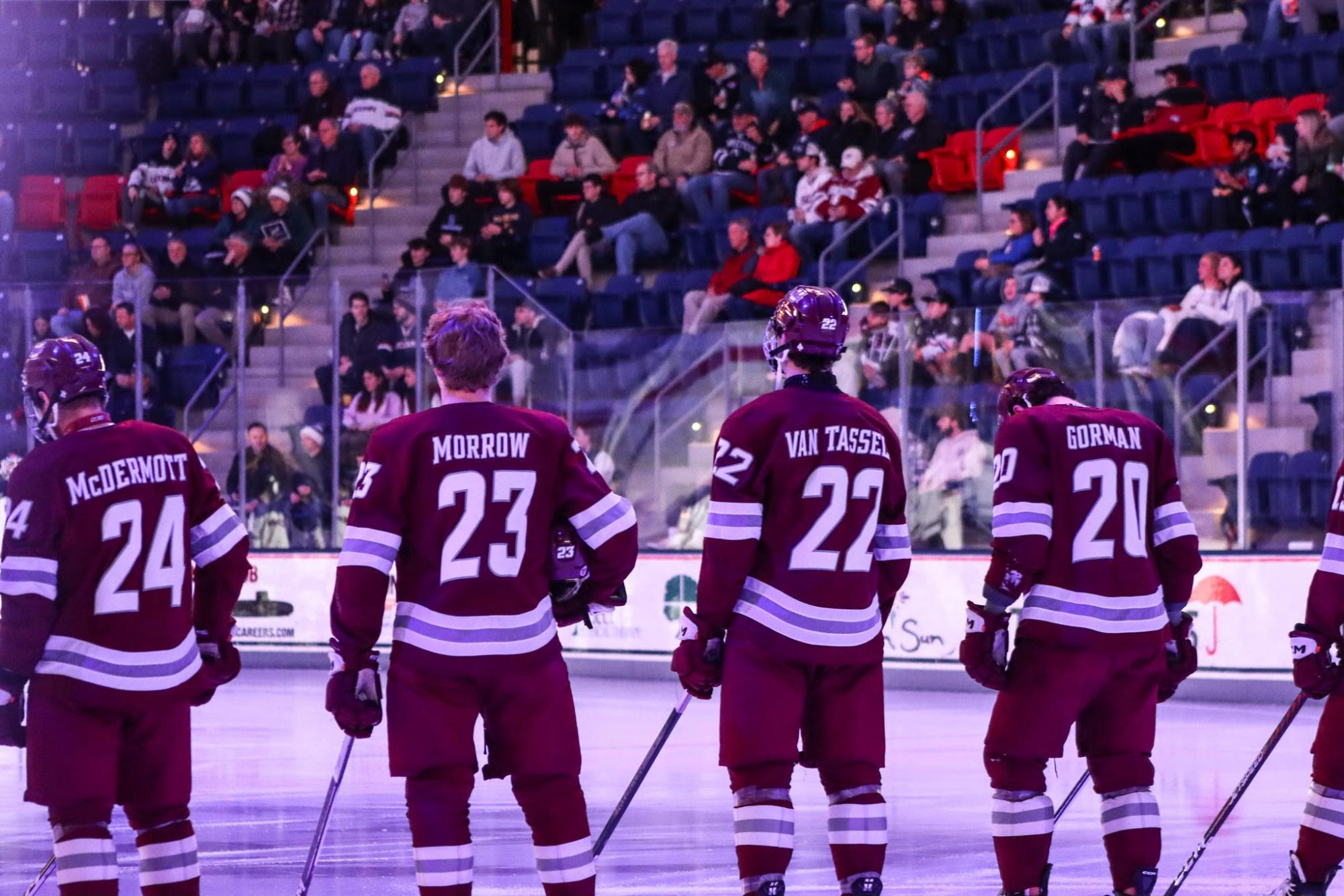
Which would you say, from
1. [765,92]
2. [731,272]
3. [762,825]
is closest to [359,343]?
[731,272]

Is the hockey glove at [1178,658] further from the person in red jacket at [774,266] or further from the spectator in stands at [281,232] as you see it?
the spectator in stands at [281,232]

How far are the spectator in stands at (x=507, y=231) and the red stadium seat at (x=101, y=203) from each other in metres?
3.94

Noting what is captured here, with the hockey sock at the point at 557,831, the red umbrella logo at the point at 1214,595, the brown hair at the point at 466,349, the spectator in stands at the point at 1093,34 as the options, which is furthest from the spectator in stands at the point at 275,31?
the hockey sock at the point at 557,831

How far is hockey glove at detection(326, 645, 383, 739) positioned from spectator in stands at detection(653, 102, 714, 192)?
466 inches

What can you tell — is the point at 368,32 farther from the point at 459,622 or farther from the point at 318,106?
the point at 459,622

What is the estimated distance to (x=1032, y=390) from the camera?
5.68m

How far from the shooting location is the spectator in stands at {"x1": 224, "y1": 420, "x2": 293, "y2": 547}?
1358 centimetres

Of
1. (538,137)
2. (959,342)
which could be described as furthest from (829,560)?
(538,137)

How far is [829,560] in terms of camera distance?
5246 millimetres

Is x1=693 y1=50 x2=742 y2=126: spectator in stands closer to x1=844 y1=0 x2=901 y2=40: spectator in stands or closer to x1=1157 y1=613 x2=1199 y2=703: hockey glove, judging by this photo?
x1=844 y1=0 x2=901 y2=40: spectator in stands

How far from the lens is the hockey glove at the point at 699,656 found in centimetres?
521

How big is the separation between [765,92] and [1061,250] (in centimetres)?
378

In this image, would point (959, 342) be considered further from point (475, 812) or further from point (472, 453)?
point (472, 453)

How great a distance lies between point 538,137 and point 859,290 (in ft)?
14.9
